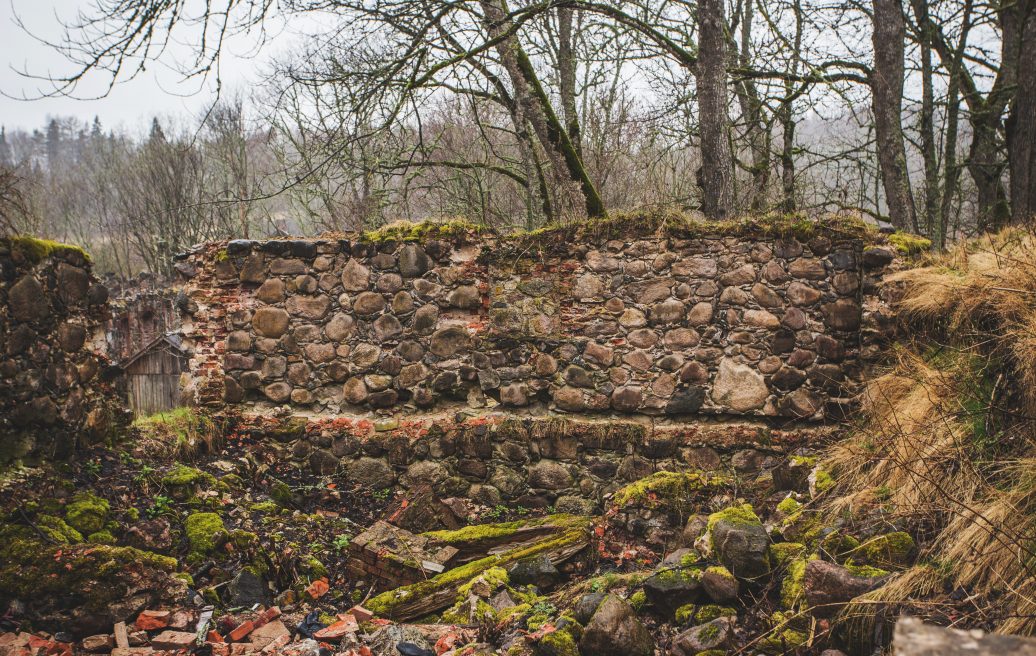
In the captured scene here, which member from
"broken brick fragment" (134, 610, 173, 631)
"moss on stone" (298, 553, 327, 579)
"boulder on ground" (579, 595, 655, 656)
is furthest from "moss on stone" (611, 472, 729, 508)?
"broken brick fragment" (134, 610, 173, 631)

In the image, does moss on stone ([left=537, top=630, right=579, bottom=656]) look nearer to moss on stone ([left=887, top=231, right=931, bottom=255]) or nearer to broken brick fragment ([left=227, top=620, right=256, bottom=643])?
broken brick fragment ([left=227, top=620, right=256, bottom=643])

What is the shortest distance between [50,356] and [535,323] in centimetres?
404

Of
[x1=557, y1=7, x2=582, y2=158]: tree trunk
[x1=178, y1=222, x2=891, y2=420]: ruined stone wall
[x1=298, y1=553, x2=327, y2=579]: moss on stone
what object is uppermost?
[x1=557, y1=7, x2=582, y2=158]: tree trunk

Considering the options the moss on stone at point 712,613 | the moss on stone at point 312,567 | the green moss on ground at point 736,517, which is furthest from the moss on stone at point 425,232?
the moss on stone at point 712,613

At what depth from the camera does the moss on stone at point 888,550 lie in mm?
2818

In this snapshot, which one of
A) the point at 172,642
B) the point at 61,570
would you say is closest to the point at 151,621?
the point at 172,642

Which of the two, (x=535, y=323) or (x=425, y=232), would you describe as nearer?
(x=535, y=323)

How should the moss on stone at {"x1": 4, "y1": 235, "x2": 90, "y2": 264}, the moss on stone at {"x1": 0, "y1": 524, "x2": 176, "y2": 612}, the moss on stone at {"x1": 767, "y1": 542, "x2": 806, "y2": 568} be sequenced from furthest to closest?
the moss on stone at {"x1": 4, "y1": 235, "x2": 90, "y2": 264}
the moss on stone at {"x1": 0, "y1": 524, "x2": 176, "y2": 612}
the moss on stone at {"x1": 767, "y1": 542, "x2": 806, "y2": 568}

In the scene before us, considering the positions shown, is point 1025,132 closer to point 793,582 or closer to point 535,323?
point 535,323

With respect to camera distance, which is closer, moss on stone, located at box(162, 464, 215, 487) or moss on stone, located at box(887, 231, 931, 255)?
moss on stone, located at box(162, 464, 215, 487)

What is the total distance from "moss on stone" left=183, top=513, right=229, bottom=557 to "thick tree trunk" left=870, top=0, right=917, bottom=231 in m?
8.75

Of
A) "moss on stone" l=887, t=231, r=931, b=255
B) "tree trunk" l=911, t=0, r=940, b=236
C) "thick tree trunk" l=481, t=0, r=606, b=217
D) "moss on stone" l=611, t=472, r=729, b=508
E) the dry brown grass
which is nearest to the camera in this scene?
the dry brown grass

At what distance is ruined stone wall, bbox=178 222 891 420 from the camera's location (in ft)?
18.1

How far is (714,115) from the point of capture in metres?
7.56
